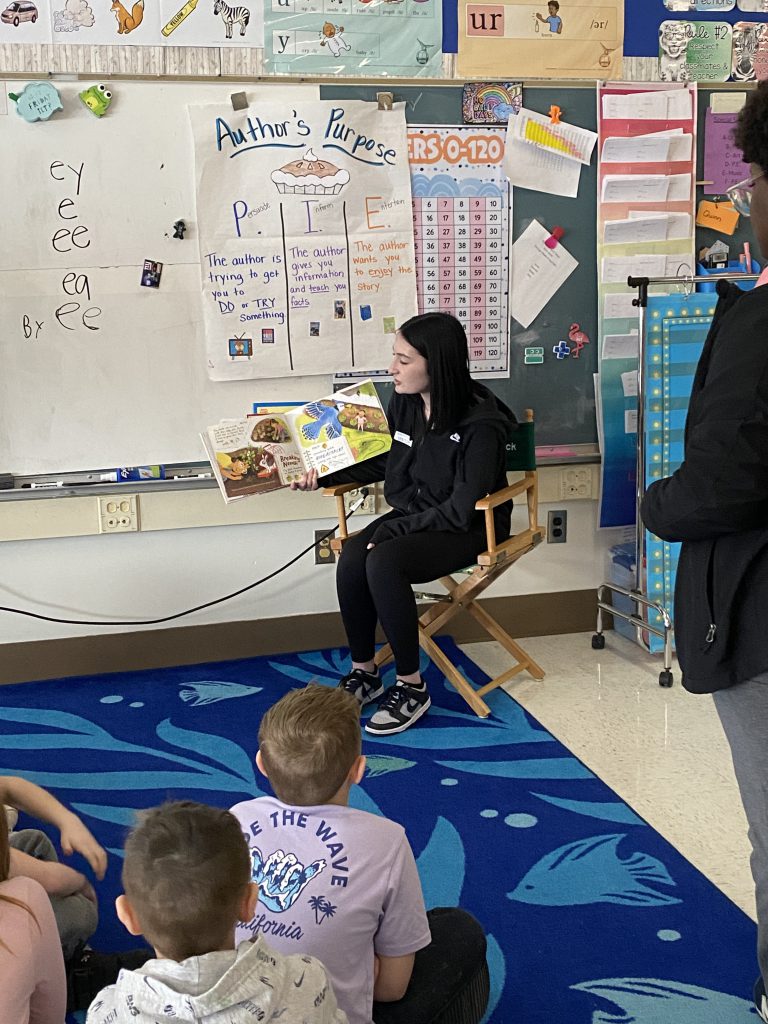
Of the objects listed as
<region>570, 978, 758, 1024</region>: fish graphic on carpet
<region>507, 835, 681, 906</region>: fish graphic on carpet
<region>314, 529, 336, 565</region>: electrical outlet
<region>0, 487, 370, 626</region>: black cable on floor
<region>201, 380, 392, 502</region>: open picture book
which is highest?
<region>201, 380, 392, 502</region>: open picture book

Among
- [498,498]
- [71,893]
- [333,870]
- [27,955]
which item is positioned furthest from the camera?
[498,498]

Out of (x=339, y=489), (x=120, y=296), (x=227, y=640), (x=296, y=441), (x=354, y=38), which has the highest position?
(x=354, y=38)

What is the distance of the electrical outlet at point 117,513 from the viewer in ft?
12.1

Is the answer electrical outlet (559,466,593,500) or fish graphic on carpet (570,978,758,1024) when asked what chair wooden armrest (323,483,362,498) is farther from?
fish graphic on carpet (570,978,758,1024)

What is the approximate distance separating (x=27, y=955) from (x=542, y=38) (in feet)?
11.3

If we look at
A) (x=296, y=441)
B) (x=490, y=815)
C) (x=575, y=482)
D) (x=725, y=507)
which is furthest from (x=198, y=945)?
(x=575, y=482)

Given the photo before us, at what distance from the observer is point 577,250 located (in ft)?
13.0

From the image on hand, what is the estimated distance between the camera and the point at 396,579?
11.1 feet

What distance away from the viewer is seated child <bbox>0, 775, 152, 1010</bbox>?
1.89 m

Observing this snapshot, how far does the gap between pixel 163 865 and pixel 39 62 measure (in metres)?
2.97

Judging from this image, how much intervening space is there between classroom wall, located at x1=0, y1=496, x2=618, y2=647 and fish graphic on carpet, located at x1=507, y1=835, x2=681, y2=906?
5.47 ft

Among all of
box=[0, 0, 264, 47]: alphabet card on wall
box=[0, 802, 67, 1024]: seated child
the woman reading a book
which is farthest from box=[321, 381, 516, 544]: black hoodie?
box=[0, 802, 67, 1024]: seated child

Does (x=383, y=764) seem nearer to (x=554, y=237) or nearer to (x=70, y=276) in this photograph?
(x=70, y=276)

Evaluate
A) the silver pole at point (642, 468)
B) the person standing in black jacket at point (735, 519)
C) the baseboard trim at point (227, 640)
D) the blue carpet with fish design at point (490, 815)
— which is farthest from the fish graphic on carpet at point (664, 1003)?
the baseboard trim at point (227, 640)
